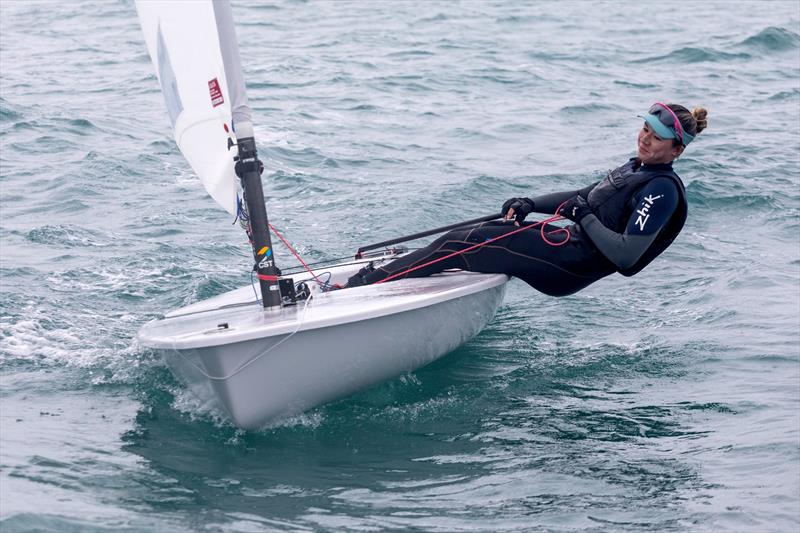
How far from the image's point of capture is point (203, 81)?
16.7 feet

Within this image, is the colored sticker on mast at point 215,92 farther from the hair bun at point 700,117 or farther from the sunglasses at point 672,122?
the hair bun at point 700,117

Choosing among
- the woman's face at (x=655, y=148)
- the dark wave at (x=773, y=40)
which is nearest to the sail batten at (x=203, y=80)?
the woman's face at (x=655, y=148)

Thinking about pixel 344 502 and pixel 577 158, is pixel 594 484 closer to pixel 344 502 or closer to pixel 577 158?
pixel 344 502

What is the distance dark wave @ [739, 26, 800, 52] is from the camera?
52.8 feet

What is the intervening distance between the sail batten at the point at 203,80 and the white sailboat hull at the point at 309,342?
0.70 metres

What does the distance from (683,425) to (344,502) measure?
1.87m

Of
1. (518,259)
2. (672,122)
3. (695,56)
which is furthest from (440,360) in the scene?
(695,56)

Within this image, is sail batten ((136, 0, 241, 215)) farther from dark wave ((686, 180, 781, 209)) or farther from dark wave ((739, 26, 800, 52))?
dark wave ((739, 26, 800, 52))

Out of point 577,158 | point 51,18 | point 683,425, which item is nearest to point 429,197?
point 577,158

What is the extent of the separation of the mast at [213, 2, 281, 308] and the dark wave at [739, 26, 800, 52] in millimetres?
12849

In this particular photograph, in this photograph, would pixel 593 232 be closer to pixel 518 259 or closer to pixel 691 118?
pixel 518 259

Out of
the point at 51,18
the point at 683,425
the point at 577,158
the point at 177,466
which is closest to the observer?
the point at 177,466

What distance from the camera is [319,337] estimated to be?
4.79 m

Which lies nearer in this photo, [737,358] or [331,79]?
[737,358]
